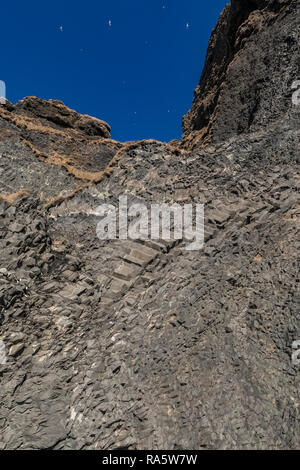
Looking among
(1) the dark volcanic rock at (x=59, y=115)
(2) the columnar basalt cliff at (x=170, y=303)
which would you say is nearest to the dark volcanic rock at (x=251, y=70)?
(2) the columnar basalt cliff at (x=170, y=303)

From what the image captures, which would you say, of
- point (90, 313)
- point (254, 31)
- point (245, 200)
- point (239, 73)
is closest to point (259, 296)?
point (245, 200)

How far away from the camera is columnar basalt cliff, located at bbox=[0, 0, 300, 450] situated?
6.42 meters

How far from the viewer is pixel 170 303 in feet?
28.2

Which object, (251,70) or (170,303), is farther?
(251,70)

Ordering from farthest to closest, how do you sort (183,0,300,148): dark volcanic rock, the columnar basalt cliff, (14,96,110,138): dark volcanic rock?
(14,96,110,138): dark volcanic rock < (183,0,300,148): dark volcanic rock < the columnar basalt cliff

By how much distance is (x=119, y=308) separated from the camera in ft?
28.7

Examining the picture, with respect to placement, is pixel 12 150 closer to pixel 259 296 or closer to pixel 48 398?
pixel 48 398

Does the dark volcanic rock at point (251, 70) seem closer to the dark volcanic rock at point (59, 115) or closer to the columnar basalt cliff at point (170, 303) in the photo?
the columnar basalt cliff at point (170, 303)

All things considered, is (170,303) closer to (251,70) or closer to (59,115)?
(251,70)

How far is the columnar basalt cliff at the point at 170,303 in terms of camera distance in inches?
253

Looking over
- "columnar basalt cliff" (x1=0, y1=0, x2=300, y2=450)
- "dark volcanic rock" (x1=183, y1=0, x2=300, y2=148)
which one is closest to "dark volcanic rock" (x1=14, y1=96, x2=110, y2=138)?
"dark volcanic rock" (x1=183, y1=0, x2=300, y2=148)

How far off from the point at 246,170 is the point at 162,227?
4.50m

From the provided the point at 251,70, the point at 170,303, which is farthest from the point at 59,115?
the point at 170,303

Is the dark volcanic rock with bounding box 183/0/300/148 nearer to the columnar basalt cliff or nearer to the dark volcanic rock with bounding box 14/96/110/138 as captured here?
the columnar basalt cliff
